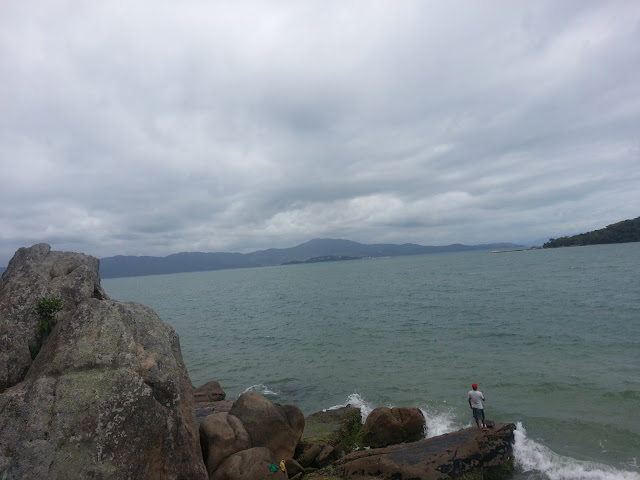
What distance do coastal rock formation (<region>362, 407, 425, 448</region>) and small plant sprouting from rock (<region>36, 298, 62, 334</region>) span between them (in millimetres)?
14495

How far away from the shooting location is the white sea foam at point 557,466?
15719mm

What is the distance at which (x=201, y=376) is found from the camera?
1373 inches

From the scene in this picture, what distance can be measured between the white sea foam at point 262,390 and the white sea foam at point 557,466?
1650cm

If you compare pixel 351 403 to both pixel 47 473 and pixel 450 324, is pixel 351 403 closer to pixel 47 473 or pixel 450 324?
pixel 47 473

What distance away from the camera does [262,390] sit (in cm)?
2950

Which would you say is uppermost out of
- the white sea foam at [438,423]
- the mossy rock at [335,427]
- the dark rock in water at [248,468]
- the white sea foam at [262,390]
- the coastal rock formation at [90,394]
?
the coastal rock formation at [90,394]

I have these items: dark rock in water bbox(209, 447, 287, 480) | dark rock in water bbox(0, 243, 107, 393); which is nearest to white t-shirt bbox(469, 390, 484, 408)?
dark rock in water bbox(209, 447, 287, 480)

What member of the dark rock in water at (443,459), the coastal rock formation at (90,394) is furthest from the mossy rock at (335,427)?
the coastal rock formation at (90,394)

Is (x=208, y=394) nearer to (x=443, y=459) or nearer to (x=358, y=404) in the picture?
(x=358, y=404)

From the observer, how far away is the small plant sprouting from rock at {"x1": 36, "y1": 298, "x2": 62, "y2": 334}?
14738mm

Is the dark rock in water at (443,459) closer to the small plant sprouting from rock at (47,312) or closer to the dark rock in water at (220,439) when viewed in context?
the dark rock in water at (220,439)

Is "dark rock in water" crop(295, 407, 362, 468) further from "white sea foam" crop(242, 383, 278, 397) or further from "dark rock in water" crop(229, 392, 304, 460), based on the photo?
"white sea foam" crop(242, 383, 278, 397)

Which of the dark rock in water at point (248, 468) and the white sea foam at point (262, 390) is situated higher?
the dark rock in water at point (248, 468)

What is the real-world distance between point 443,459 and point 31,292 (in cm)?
1718
